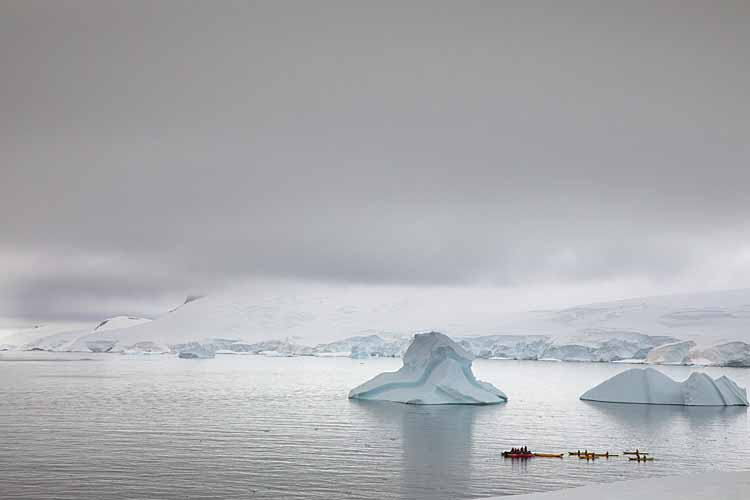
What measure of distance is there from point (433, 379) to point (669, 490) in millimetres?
30421

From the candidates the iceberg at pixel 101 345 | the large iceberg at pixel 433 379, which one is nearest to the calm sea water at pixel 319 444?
the large iceberg at pixel 433 379

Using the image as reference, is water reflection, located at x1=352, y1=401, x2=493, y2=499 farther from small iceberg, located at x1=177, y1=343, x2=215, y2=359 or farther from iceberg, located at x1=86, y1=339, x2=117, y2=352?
iceberg, located at x1=86, y1=339, x2=117, y2=352

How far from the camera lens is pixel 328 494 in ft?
60.7

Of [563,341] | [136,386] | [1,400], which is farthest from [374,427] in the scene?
[563,341]

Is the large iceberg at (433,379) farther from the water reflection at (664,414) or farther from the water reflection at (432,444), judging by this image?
the water reflection at (664,414)

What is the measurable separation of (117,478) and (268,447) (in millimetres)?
6770

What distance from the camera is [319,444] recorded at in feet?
88.7

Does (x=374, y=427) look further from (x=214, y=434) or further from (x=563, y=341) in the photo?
(x=563, y=341)

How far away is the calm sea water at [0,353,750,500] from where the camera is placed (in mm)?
19484

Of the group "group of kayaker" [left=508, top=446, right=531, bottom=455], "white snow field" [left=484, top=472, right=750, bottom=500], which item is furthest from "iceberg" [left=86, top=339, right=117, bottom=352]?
"white snow field" [left=484, top=472, right=750, bottom=500]

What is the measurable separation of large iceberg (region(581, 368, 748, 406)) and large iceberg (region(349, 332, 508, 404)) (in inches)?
293

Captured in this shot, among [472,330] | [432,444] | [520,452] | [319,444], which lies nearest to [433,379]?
[432,444]

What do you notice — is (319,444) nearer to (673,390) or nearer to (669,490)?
(669,490)

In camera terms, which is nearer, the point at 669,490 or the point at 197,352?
the point at 669,490
